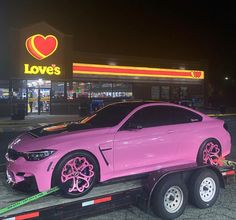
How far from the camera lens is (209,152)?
21.4 feet

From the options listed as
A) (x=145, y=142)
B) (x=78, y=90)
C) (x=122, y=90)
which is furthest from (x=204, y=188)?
(x=122, y=90)

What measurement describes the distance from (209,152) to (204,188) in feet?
3.80

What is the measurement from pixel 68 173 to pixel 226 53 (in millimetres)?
50450

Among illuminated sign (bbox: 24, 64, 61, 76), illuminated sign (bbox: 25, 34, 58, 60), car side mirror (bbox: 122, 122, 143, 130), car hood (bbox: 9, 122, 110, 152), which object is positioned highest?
illuminated sign (bbox: 25, 34, 58, 60)

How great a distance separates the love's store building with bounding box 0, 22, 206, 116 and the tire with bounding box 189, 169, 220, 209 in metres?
21.5

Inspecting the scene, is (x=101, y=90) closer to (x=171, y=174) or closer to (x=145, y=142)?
(x=145, y=142)

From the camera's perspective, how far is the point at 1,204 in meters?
4.43

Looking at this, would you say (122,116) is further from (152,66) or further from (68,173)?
(152,66)

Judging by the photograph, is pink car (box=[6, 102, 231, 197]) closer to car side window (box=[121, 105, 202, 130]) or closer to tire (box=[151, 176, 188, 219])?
car side window (box=[121, 105, 202, 130])

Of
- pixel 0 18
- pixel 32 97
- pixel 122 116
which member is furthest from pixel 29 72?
pixel 122 116

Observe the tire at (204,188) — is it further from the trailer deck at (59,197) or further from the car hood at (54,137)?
the car hood at (54,137)

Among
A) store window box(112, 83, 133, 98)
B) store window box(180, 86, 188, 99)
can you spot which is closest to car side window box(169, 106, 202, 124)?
store window box(112, 83, 133, 98)

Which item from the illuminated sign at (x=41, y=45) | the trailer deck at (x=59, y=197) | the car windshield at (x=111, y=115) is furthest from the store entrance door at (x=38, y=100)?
the trailer deck at (x=59, y=197)

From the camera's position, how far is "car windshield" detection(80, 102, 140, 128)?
5.73 m
